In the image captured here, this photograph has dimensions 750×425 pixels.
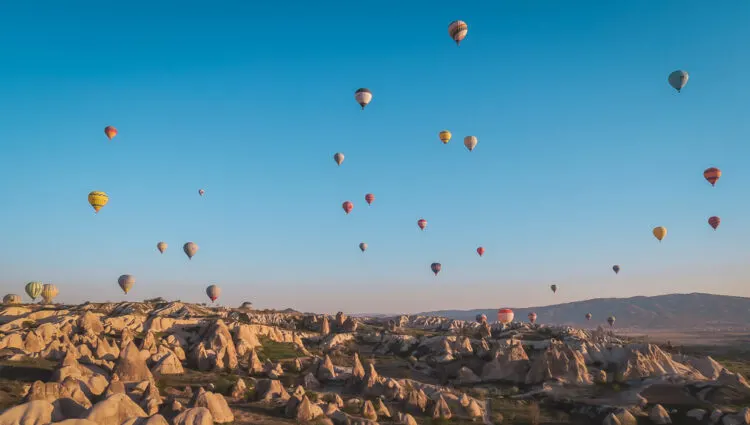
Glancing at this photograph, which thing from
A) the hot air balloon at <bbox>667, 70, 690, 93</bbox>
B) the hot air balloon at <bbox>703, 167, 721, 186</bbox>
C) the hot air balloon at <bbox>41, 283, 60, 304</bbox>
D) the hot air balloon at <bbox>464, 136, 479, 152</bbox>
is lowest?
the hot air balloon at <bbox>41, 283, 60, 304</bbox>

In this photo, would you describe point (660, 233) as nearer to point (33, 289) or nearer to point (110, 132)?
point (110, 132)

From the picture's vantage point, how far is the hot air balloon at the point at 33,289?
99.3 meters

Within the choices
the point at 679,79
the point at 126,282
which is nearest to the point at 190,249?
the point at 126,282

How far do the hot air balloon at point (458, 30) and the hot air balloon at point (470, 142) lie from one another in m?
15.9

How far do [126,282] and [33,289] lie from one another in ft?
78.7

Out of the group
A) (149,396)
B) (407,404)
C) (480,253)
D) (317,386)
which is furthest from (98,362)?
(480,253)

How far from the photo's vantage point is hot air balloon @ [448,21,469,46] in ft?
213

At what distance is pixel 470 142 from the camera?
76.9 metres

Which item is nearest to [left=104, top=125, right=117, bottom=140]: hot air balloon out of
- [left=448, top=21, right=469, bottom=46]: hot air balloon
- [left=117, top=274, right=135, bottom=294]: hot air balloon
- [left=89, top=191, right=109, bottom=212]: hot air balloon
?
[left=89, top=191, right=109, bottom=212]: hot air balloon

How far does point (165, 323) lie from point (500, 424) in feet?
188

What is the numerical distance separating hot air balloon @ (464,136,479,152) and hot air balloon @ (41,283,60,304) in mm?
88280

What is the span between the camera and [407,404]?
4322cm

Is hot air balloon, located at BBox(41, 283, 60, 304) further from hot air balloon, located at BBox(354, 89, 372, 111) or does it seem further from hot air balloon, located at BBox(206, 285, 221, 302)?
hot air balloon, located at BBox(354, 89, 372, 111)

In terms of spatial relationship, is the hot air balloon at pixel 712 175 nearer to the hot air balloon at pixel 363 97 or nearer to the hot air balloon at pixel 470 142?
the hot air balloon at pixel 470 142
